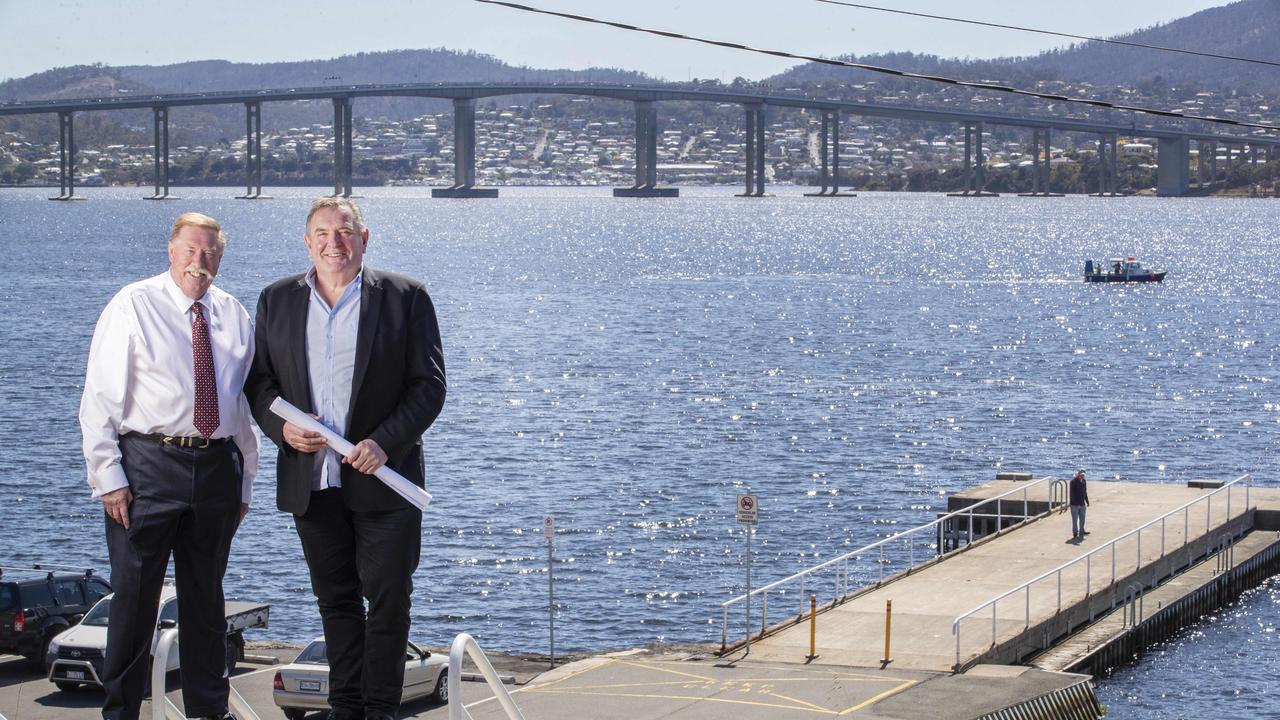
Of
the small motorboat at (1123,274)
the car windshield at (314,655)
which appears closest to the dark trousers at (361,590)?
the car windshield at (314,655)

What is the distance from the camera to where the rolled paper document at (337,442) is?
727 cm

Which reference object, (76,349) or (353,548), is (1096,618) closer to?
(353,548)

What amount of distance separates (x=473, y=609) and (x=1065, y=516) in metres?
13.5

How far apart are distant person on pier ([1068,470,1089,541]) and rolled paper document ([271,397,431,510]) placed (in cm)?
3099

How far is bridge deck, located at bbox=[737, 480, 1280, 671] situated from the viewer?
87.8 ft

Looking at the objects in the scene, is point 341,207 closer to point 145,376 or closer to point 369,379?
point 369,379

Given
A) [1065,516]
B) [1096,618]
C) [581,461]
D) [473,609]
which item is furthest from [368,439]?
[581,461]

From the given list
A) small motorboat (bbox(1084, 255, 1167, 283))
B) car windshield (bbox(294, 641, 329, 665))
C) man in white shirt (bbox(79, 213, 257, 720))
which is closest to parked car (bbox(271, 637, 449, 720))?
car windshield (bbox(294, 641, 329, 665))

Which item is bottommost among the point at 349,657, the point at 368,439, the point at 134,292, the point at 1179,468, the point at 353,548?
the point at 1179,468

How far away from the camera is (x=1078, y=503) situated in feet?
121

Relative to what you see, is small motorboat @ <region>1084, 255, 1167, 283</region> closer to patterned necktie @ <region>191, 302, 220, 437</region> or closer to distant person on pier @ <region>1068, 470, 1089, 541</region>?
distant person on pier @ <region>1068, 470, 1089, 541</region>

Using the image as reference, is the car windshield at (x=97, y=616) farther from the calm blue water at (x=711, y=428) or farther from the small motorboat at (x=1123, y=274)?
the small motorboat at (x=1123, y=274)

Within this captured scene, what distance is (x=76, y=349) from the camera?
94.8 metres

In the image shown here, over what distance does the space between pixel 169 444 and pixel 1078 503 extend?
3169cm
